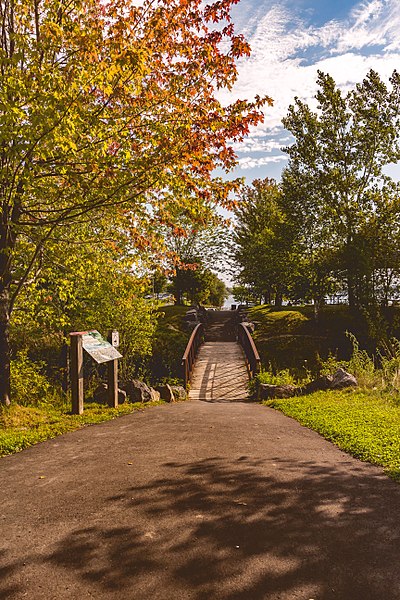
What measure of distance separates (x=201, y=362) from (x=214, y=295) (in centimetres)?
3573

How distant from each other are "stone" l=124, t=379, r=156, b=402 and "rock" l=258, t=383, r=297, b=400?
2.95 metres

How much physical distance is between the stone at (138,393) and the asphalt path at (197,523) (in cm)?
455

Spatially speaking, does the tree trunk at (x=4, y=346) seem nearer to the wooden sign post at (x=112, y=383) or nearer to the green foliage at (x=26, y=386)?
the green foliage at (x=26, y=386)

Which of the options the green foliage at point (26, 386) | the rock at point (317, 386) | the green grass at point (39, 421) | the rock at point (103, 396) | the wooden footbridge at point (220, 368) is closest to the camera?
the green grass at point (39, 421)

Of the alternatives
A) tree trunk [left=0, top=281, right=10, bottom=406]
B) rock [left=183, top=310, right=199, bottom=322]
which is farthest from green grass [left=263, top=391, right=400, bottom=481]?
rock [left=183, top=310, right=199, bottom=322]

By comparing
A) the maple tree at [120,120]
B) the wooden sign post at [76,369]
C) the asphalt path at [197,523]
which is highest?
the maple tree at [120,120]

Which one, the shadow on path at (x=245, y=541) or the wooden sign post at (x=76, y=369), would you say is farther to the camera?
the wooden sign post at (x=76, y=369)

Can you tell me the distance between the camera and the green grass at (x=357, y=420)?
591 cm

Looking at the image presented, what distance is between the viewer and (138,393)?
Result: 11133 mm

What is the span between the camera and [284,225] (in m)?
25.1

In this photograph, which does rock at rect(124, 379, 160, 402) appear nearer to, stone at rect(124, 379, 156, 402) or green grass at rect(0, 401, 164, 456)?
stone at rect(124, 379, 156, 402)

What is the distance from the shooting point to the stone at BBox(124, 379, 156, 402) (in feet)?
36.3

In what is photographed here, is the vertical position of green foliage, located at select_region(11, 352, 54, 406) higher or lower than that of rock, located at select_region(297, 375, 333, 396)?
higher

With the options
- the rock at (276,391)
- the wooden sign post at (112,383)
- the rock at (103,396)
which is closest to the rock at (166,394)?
the rock at (103,396)
